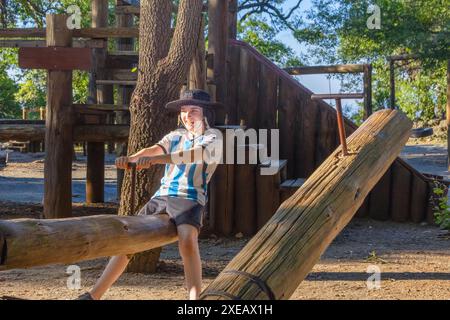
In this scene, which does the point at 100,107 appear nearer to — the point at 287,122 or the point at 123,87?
the point at 287,122

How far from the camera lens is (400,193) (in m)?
10.1

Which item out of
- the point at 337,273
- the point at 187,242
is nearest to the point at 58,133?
the point at 337,273

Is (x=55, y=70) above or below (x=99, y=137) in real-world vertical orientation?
above

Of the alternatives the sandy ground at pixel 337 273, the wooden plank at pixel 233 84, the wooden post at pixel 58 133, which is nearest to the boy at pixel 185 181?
the sandy ground at pixel 337 273

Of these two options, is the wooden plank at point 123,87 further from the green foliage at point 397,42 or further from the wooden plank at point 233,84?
the green foliage at point 397,42

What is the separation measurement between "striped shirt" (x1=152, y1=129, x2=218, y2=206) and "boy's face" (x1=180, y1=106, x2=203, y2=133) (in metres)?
0.07

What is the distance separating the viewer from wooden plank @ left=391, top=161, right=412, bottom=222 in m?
10.1

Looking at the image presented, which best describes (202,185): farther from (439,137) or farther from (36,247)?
(439,137)

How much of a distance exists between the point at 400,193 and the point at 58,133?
447 cm

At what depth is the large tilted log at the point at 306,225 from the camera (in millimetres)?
2951

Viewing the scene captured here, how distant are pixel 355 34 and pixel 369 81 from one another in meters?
12.3

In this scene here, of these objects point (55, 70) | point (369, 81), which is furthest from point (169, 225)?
point (369, 81)

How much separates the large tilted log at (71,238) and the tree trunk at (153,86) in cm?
282
